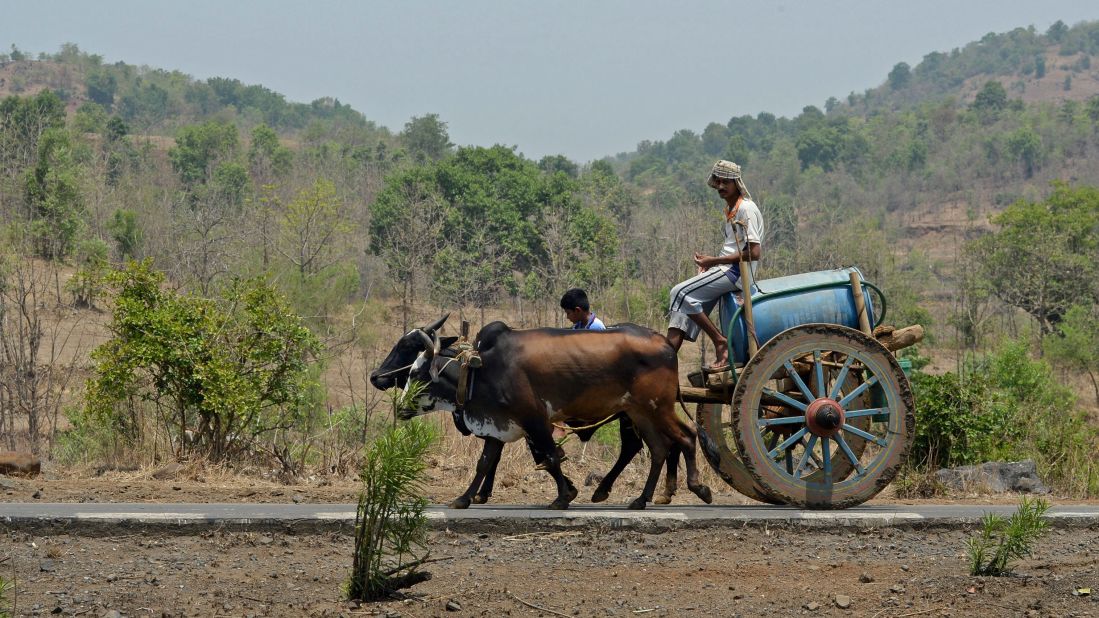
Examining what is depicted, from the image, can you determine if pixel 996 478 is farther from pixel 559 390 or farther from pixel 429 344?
pixel 429 344

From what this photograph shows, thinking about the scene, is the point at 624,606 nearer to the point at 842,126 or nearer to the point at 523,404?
the point at 523,404

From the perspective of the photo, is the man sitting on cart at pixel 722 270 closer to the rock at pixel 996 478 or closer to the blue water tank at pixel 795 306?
the blue water tank at pixel 795 306

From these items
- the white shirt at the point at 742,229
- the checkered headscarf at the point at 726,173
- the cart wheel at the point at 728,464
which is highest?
the checkered headscarf at the point at 726,173

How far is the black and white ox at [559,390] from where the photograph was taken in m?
10.0

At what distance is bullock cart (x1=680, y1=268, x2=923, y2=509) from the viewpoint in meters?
9.82

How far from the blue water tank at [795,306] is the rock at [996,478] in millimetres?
3370

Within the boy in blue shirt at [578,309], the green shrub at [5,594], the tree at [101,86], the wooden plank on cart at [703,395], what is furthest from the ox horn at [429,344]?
the tree at [101,86]

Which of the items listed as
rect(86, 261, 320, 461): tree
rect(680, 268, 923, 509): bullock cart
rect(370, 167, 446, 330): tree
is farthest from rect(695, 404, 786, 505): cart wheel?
rect(370, 167, 446, 330): tree

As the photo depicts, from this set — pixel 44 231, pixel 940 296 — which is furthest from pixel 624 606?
pixel 940 296

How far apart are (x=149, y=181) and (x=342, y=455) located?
52.7m

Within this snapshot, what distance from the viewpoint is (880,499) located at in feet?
41.1

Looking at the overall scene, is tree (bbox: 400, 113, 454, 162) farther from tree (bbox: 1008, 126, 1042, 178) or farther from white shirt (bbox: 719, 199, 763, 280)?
white shirt (bbox: 719, 199, 763, 280)

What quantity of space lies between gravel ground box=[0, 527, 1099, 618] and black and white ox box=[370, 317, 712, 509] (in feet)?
3.67

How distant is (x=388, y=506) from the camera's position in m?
7.18
